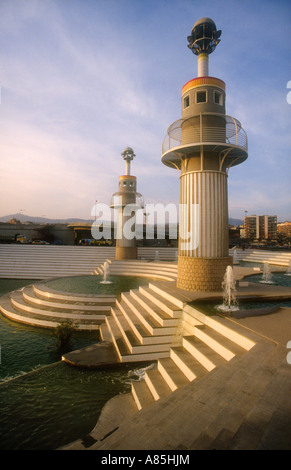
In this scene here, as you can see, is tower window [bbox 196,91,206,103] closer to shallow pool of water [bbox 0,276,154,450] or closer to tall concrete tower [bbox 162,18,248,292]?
tall concrete tower [bbox 162,18,248,292]

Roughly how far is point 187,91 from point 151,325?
10.00 metres

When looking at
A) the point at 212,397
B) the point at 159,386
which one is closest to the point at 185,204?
the point at 159,386

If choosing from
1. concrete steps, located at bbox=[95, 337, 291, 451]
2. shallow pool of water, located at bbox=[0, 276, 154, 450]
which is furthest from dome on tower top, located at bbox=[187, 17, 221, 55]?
shallow pool of water, located at bbox=[0, 276, 154, 450]

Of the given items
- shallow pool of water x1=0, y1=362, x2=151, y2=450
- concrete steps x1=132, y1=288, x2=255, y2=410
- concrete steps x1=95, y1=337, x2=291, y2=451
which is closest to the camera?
concrete steps x1=95, y1=337, x2=291, y2=451

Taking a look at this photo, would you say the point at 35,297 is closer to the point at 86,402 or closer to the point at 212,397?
the point at 86,402

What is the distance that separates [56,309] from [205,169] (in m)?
9.17

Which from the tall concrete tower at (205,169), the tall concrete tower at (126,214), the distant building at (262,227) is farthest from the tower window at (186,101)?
the distant building at (262,227)

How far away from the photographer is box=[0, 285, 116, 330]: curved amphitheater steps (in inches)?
408

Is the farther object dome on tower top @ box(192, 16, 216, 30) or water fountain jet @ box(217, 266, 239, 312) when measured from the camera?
dome on tower top @ box(192, 16, 216, 30)

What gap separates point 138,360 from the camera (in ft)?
23.1

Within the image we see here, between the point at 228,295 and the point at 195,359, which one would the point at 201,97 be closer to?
the point at 228,295

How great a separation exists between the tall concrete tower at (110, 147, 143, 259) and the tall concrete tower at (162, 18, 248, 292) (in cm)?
1381

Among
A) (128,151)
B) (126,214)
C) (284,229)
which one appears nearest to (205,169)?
(126,214)

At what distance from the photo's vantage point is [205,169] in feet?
35.2
